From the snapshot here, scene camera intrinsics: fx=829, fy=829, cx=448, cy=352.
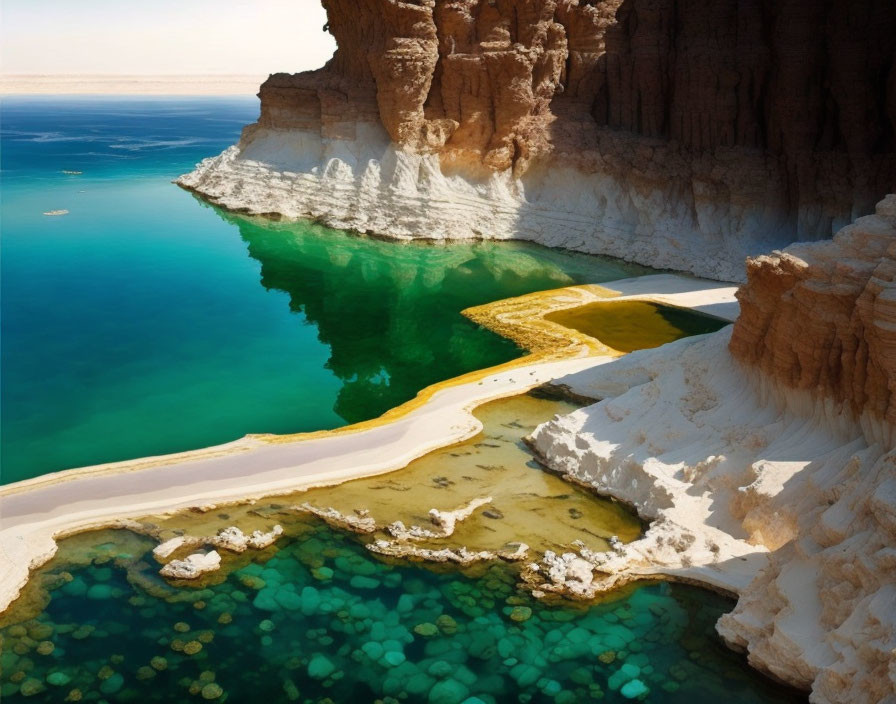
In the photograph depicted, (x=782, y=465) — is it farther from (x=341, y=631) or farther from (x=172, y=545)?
(x=172, y=545)

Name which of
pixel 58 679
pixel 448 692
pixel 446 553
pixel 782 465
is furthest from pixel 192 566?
pixel 782 465

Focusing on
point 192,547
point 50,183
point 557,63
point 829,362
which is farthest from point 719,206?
point 50,183

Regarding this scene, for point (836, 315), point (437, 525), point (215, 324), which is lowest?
point (437, 525)

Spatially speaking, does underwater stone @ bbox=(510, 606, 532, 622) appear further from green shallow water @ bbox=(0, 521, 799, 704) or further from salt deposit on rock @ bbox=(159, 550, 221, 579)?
salt deposit on rock @ bbox=(159, 550, 221, 579)

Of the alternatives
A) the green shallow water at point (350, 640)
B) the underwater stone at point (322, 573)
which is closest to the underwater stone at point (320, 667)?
the green shallow water at point (350, 640)

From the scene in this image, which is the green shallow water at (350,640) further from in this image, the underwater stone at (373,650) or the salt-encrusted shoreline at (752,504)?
the salt-encrusted shoreline at (752,504)

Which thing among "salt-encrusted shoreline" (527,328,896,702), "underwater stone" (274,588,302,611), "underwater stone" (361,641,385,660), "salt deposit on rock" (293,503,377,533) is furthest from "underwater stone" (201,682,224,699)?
"salt-encrusted shoreline" (527,328,896,702)
